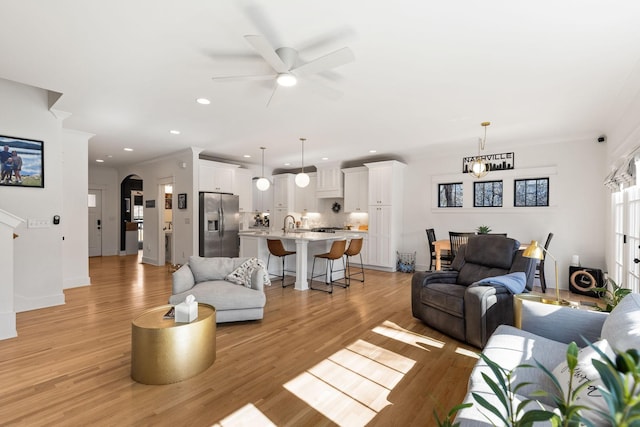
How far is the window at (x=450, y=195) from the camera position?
6.50 metres

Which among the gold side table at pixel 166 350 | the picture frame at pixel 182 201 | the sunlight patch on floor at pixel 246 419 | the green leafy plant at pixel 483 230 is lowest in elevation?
the sunlight patch on floor at pixel 246 419

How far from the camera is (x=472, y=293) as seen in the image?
9.46ft

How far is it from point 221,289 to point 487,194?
5384mm

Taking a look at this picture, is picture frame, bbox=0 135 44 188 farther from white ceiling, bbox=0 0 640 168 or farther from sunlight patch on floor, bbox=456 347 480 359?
sunlight patch on floor, bbox=456 347 480 359

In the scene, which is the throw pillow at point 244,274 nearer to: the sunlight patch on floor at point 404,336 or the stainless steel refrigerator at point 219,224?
the sunlight patch on floor at point 404,336

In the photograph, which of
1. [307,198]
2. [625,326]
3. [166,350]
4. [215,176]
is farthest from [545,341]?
[307,198]

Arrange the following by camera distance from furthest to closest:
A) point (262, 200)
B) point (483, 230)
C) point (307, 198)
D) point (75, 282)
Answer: point (262, 200), point (307, 198), point (483, 230), point (75, 282)

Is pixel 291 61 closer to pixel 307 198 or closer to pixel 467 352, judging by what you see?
pixel 467 352

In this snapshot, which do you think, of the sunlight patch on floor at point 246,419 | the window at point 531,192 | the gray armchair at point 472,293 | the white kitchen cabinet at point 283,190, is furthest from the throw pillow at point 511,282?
the white kitchen cabinet at point 283,190

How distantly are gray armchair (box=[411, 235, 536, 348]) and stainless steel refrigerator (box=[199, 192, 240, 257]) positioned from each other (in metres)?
4.71

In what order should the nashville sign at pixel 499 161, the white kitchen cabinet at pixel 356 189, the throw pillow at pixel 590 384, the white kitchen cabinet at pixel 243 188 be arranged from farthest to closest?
1. the white kitchen cabinet at pixel 243 188
2. the white kitchen cabinet at pixel 356 189
3. the nashville sign at pixel 499 161
4. the throw pillow at pixel 590 384

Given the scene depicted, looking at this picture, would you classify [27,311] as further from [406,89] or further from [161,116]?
[406,89]

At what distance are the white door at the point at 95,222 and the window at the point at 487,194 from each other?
9685mm

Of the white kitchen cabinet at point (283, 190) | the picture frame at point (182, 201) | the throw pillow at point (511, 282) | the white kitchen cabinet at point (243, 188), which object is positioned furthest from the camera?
the white kitchen cabinet at point (283, 190)
